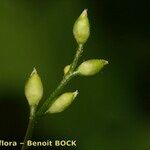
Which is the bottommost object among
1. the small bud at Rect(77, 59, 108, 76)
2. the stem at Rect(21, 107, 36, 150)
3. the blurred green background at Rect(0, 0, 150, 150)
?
the stem at Rect(21, 107, 36, 150)

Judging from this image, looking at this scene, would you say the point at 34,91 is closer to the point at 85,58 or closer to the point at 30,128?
the point at 30,128

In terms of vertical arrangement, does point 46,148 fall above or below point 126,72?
below

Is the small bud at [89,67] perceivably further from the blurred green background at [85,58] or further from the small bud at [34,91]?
the blurred green background at [85,58]

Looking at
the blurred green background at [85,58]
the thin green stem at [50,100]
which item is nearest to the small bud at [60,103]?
the thin green stem at [50,100]

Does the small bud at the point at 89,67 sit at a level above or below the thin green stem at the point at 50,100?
above

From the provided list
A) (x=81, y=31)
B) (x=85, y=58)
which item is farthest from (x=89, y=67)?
(x=85, y=58)

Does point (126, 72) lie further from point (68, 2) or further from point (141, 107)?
point (68, 2)

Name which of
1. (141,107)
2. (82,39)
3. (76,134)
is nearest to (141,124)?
(141,107)

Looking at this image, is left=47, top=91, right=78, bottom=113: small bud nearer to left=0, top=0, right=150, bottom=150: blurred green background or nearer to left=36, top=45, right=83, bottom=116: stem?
A: left=36, top=45, right=83, bottom=116: stem

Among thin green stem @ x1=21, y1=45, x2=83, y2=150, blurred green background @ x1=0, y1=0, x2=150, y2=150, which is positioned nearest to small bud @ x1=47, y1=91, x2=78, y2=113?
thin green stem @ x1=21, y1=45, x2=83, y2=150
